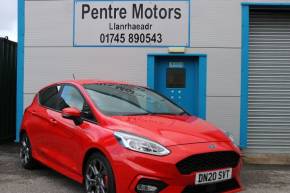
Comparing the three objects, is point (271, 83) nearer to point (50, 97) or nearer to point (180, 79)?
point (180, 79)

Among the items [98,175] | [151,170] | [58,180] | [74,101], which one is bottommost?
[58,180]

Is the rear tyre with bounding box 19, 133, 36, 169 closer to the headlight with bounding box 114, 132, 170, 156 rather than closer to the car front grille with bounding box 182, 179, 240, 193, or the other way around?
the headlight with bounding box 114, 132, 170, 156

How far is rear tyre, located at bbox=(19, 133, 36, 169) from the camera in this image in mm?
7992

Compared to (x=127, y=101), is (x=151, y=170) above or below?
below

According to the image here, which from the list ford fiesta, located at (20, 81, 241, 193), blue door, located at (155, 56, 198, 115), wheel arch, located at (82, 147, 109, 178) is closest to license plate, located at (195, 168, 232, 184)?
ford fiesta, located at (20, 81, 241, 193)

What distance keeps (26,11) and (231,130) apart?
17.5 ft

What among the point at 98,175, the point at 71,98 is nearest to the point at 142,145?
the point at 98,175

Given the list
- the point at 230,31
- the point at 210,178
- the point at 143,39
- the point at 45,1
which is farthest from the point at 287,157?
the point at 45,1

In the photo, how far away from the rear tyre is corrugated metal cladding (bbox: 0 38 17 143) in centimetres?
339

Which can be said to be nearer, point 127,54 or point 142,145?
point 142,145

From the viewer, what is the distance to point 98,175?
564 centimetres

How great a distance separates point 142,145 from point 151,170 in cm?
31

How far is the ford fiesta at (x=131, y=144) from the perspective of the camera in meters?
5.19

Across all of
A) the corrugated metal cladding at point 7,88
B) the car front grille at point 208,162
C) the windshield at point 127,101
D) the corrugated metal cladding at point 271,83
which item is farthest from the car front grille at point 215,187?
the corrugated metal cladding at point 7,88
